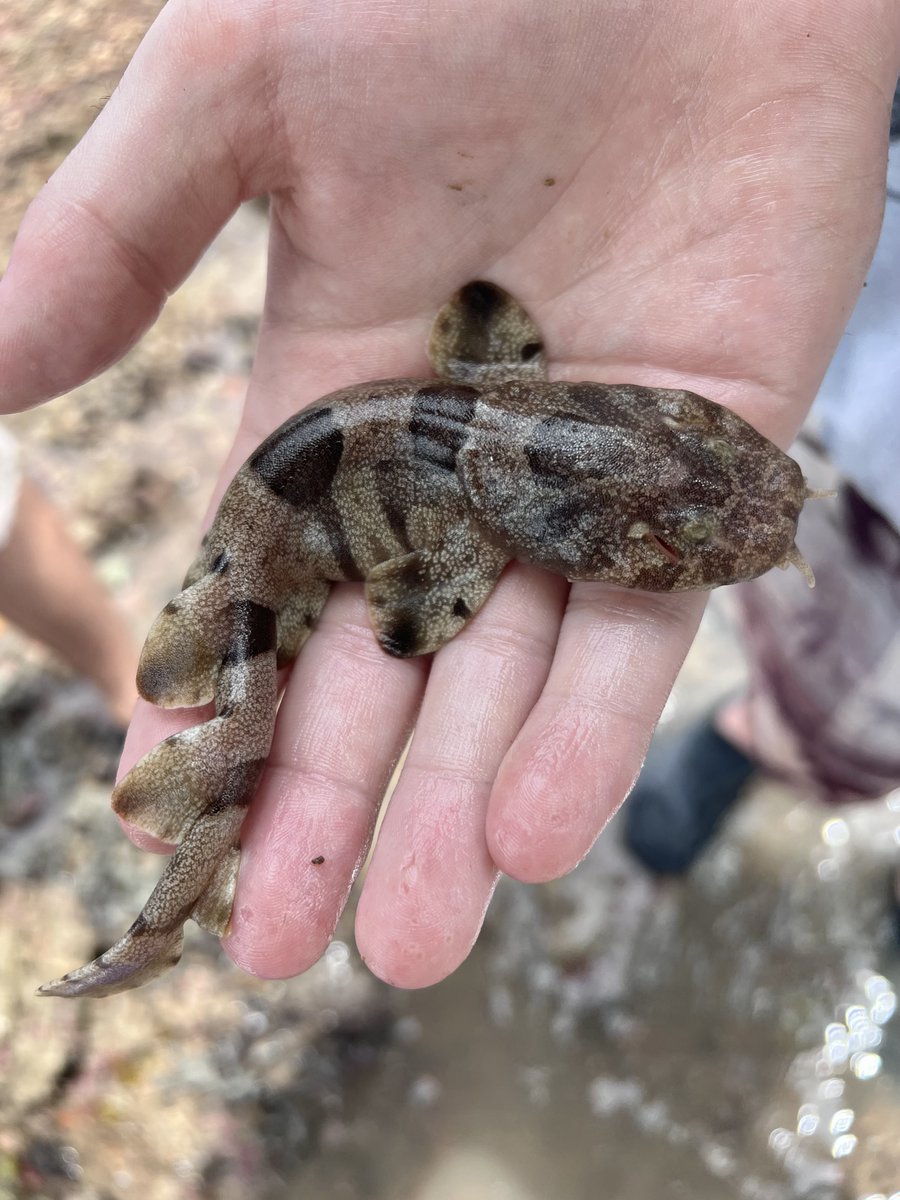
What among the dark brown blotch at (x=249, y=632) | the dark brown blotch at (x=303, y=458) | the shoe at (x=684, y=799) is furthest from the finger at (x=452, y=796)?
the shoe at (x=684, y=799)

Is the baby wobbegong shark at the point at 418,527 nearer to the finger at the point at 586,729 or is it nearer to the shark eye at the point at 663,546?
the shark eye at the point at 663,546

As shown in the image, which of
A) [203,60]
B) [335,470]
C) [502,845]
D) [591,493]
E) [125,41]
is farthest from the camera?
[125,41]

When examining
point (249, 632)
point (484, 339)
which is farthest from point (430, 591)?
point (484, 339)

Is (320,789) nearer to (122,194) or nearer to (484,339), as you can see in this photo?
(484,339)

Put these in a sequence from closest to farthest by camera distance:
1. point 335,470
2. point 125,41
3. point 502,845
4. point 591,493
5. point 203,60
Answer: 1. point 502,845
2. point 203,60
3. point 591,493
4. point 335,470
5. point 125,41

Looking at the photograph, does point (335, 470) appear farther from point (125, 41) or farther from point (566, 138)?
point (125, 41)

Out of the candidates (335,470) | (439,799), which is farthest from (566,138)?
(439,799)

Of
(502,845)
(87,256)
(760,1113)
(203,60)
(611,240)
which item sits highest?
(203,60)

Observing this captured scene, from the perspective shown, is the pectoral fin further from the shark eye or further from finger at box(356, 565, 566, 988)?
the shark eye

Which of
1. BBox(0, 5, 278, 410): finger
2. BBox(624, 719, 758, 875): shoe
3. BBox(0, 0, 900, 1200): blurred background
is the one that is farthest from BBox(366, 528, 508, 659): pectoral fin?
BBox(624, 719, 758, 875): shoe
